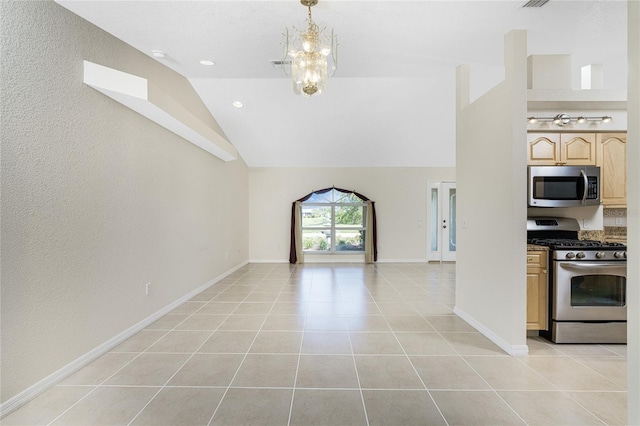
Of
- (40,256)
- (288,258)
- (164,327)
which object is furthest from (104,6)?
(288,258)

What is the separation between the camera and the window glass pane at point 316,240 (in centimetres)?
747

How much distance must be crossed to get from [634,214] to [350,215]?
20.8 ft

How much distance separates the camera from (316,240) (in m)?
7.50

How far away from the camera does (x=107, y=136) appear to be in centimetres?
253

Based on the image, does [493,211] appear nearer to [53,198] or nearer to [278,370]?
[278,370]

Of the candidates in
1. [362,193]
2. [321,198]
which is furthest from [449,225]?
[321,198]

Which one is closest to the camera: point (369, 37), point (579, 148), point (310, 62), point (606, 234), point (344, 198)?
point (310, 62)

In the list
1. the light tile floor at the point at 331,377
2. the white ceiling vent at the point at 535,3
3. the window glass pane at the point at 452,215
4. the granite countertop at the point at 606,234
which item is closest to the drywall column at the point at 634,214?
the light tile floor at the point at 331,377

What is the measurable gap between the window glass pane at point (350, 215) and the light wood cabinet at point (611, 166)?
4.80 meters

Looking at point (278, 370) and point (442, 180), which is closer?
point (278, 370)

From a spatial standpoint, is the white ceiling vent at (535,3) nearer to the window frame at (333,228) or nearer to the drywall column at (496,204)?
the drywall column at (496,204)

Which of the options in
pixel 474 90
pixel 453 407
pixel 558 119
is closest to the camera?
pixel 453 407

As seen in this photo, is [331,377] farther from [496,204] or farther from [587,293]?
[587,293]

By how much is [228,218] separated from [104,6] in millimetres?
4075
